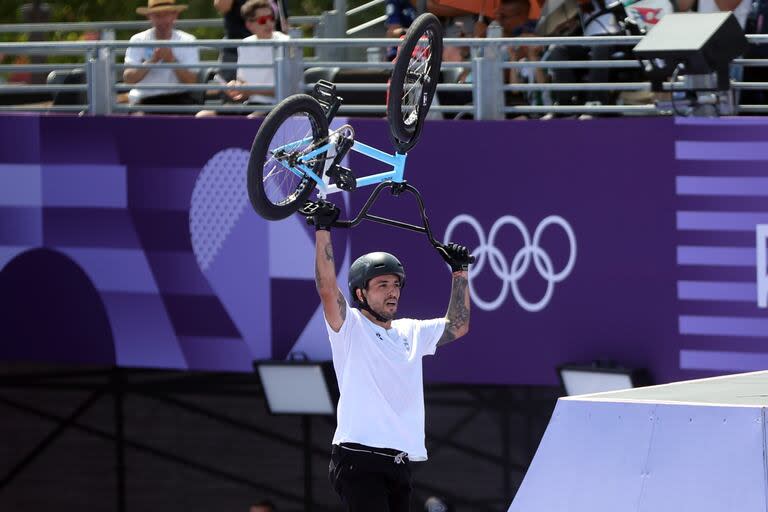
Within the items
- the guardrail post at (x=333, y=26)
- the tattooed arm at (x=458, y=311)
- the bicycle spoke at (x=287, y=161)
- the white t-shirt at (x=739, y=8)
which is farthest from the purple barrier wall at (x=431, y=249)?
the bicycle spoke at (x=287, y=161)

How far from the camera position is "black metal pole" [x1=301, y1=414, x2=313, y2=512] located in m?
13.9

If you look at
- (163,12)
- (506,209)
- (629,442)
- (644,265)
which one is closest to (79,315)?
(163,12)

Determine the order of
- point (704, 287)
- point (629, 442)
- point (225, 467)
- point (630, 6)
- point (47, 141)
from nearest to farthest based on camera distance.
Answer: point (629, 442) < point (704, 287) < point (630, 6) < point (47, 141) < point (225, 467)

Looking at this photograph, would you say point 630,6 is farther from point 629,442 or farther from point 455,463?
point 629,442

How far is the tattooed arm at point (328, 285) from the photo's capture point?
26.3 feet

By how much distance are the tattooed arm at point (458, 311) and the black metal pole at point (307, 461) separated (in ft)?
18.0

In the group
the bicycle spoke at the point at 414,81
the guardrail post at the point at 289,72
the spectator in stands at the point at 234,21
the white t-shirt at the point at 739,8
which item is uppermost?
the spectator in stands at the point at 234,21

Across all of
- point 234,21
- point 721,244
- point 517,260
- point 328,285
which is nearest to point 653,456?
point 328,285

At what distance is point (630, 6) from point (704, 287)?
7.00 feet

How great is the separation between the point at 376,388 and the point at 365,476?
0.41 meters

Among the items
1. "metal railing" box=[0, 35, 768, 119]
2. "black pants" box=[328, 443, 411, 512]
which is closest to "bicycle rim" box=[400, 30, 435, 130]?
"black pants" box=[328, 443, 411, 512]

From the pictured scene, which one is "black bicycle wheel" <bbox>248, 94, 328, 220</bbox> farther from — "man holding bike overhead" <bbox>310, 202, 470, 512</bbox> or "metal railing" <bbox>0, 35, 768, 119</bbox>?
"metal railing" <bbox>0, 35, 768, 119</bbox>

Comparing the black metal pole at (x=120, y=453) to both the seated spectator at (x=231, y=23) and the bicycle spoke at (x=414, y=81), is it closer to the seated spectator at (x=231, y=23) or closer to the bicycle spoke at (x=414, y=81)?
the seated spectator at (x=231, y=23)

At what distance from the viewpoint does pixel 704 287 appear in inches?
443
